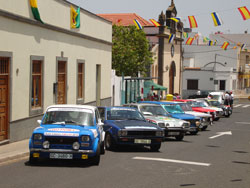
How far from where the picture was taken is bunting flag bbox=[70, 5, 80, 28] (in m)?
25.9

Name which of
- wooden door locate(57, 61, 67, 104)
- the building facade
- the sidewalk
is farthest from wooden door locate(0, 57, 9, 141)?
wooden door locate(57, 61, 67, 104)

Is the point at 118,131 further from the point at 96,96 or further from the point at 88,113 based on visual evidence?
the point at 96,96

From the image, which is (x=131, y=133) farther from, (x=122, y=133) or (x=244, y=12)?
(x=244, y=12)

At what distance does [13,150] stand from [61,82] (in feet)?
31.8

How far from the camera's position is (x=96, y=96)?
32.6 meters

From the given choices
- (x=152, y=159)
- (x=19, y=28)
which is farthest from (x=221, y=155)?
(x=19, y=28)

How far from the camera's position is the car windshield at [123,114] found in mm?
17594

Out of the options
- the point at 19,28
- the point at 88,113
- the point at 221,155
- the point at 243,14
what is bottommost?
the point at 221,155

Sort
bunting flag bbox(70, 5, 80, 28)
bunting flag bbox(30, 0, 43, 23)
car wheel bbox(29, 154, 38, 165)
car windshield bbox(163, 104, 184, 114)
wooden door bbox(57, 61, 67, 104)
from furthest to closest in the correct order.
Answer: bunting flag bbox(70, 5, 80, 28), wooden door bbox(57, 61, 67, 104), car windshield bbox(163, 104, 184, 114), bunting flag bbox(30, 0, 43, 23), car wheel bbox(29, 154, 38, 165)

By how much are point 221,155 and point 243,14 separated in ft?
44.6

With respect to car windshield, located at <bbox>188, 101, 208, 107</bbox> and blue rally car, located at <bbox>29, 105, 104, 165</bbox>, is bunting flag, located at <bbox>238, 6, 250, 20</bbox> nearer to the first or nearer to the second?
car windshield, located at <bbox>188, 101, 208, 107</bbox>

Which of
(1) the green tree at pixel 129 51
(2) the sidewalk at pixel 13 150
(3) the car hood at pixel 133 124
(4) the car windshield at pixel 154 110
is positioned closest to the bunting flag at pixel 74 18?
(4) the car windshield at pixel 154 110

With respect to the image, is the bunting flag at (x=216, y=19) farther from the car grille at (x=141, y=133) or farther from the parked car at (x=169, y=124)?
the car grille at (x=141, y=133)

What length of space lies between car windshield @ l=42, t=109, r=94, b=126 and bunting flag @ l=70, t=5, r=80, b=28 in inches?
492
